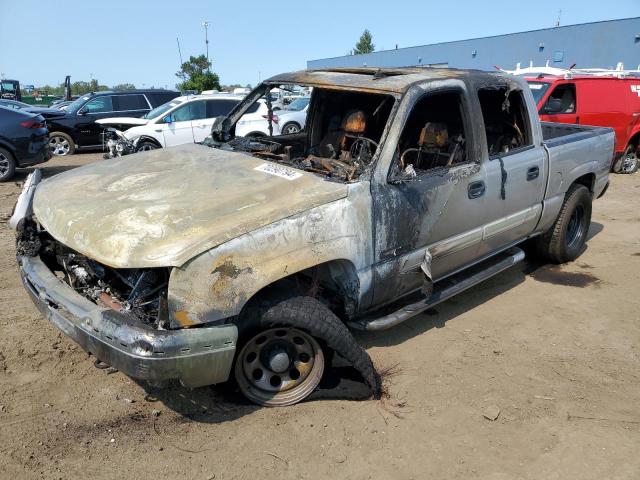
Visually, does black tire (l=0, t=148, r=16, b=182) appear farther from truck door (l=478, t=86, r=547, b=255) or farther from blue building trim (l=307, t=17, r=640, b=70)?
blue building trim (l=307, t=17, r=640, b=70)

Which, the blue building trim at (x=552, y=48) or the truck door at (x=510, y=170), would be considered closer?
the truck door at (x=510, y=170)

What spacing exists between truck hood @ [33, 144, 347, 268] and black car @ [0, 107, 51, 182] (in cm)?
707

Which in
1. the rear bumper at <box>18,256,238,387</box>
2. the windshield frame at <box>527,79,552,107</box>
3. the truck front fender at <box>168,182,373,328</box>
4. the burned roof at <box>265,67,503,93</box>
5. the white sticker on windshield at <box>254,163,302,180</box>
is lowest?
the rear bumper at <box>18,256,238,387</box>

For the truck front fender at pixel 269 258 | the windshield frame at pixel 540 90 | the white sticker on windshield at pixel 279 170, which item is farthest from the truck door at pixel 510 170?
the windshield frame at pixel 540 90

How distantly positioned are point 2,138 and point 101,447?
8.79 meters

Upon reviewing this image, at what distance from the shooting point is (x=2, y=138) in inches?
376

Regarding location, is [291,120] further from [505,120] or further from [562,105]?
[505,120]

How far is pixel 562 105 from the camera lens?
9.68 metres

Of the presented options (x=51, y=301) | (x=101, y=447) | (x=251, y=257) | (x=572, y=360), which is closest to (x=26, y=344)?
(x=51, y=301)

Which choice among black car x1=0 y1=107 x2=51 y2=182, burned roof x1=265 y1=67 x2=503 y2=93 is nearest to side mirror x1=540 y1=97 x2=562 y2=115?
burned roof x1=265 y1=67 x2=503 y2=93

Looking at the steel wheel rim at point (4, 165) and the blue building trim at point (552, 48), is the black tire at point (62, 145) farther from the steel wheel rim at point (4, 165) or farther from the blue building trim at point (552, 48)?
the blue building trim at point (552, 48)

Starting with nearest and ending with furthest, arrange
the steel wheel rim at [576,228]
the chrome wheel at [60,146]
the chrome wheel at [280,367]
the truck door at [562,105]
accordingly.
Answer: the chrome wheel at [280,367] → the steel wheel rim at [576,228] → the truck door at [562,105] → the chrome wheel at [60,146]

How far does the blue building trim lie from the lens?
23297mm

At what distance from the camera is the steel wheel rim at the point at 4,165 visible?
9.65m
